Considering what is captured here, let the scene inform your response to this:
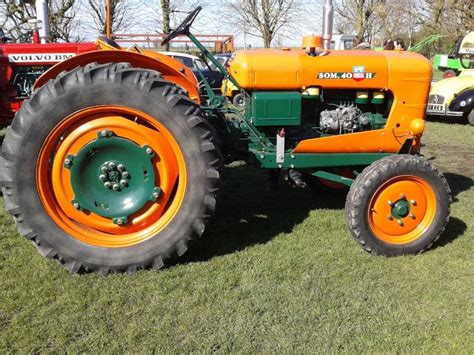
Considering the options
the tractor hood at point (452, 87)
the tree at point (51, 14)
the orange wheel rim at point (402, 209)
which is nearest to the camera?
the orange wheel rim at point (402, 209)

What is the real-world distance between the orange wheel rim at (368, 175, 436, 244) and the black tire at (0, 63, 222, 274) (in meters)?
1.26

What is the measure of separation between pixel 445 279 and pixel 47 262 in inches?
110

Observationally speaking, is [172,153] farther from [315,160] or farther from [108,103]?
[315,160]

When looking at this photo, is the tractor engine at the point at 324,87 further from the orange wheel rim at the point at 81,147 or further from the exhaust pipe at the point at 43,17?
the exhaust pipe at the point at 43,17

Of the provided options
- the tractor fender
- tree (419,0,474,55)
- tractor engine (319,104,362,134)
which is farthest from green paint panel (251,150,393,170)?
tree (419,0,474,55)

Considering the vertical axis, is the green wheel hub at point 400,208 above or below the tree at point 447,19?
below

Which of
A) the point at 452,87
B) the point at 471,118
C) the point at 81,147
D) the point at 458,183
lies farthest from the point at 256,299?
the point at 452,87

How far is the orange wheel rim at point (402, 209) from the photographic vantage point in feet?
11.5

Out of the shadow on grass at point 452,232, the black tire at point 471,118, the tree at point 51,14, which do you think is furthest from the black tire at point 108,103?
the tree at point 51,14

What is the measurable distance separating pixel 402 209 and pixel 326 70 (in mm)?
1226

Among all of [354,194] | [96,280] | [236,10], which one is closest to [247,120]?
[354,194]

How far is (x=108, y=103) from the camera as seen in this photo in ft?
9.85

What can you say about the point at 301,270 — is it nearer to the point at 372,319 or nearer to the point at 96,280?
the point at 372,319

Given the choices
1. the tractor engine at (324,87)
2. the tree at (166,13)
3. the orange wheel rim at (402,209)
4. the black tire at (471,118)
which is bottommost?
the black tire at (471,118)
